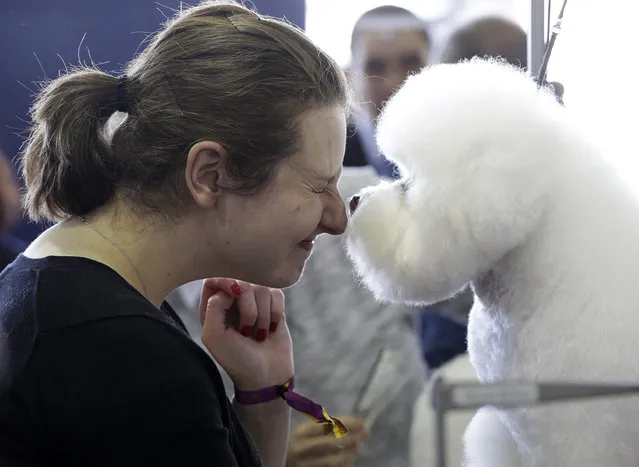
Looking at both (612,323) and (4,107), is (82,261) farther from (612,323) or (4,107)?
(4,107)

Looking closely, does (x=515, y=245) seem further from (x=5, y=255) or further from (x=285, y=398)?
(x=5, y=255)

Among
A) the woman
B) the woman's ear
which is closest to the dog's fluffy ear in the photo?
the woman

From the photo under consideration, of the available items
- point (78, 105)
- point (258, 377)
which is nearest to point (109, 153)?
point (78, 105)

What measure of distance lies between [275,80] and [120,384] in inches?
12.5

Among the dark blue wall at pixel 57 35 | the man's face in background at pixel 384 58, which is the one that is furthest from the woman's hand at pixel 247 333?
the dark blue wall at pixel 57 35

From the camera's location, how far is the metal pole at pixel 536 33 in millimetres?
→ 1019

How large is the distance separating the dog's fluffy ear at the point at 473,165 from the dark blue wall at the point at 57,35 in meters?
0.68

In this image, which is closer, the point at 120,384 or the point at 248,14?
the point at 120,384

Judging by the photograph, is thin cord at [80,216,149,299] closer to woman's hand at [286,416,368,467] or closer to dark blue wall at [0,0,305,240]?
woman's hand at [286,416,368,467]

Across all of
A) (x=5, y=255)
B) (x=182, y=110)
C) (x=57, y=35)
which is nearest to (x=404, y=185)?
(x=182, y=110)

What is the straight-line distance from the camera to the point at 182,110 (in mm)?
764

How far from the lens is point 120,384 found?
2.13 ft

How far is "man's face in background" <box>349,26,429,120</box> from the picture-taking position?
1372 mm

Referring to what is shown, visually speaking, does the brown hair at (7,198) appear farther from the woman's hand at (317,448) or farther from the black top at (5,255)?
the woman's hand at (317,448)
